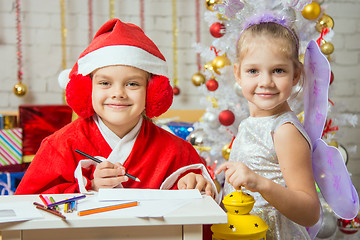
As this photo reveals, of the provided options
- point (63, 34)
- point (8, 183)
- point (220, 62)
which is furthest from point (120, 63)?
point (63, 34)

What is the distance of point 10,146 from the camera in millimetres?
2195

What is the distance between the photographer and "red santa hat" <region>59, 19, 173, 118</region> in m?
1.15

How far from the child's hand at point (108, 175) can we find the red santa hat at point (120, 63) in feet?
0.75

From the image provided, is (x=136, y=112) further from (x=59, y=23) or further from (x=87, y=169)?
(x=59, y=23)

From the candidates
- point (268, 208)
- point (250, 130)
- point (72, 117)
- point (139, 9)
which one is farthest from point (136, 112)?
point (139, 9)

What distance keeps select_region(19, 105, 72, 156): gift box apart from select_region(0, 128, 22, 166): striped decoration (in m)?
0.04

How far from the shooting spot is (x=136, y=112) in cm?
116

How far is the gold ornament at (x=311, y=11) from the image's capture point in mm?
1829

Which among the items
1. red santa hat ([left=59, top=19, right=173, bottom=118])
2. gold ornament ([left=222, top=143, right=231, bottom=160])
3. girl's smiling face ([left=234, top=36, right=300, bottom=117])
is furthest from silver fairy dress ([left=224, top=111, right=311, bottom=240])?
gold ornament ([left=222, top=143, right=231, bottom=160])

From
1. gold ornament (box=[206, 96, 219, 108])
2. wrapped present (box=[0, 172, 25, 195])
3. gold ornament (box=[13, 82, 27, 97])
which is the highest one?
gold ornament (box=[13, 82, 27, 97])

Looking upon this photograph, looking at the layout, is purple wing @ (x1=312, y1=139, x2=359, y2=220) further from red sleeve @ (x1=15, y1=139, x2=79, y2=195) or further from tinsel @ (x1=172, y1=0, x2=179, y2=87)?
tinsel @ (x1=172, y1=0, x2=179, y2=87)

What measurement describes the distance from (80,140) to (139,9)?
1.73 m

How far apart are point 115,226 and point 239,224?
0.27 m

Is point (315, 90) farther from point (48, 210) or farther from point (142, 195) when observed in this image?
point (48, 210)
